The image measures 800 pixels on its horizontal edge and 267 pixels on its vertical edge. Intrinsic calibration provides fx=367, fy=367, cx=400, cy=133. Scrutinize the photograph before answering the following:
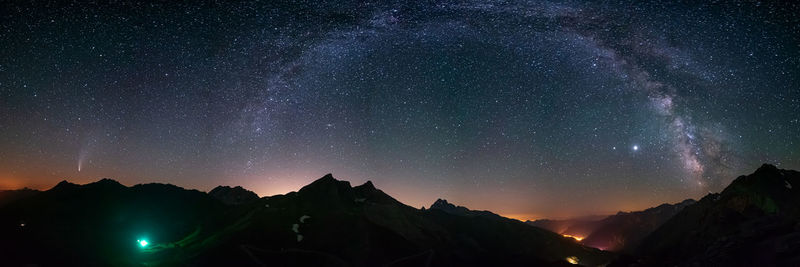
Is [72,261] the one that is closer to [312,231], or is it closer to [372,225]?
[312,231]

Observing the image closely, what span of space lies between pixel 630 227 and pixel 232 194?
149727mm

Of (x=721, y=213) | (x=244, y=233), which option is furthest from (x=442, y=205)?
(x=244, y=233)

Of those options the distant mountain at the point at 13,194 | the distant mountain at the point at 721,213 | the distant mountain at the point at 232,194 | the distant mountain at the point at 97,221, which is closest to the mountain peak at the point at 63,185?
the distant mountain at the point at 97,221

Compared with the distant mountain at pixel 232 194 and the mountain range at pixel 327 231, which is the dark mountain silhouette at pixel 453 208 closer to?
the mountain range at pixel 327 231

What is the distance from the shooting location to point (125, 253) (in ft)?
176

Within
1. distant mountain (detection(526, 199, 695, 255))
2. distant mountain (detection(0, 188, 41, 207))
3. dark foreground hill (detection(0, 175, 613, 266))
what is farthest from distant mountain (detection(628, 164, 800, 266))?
distant mountain (detection(0, 188, 41, 207))

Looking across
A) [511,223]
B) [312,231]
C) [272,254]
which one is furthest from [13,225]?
[511,223]

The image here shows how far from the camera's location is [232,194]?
125 meters

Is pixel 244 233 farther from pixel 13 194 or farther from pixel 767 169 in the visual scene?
pixel 767 169

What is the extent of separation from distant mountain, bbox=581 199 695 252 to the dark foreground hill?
200 ft

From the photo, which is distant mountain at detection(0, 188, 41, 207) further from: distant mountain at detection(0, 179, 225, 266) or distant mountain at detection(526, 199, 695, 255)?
→ distant mountain at detection(526, 199, 695, 255)

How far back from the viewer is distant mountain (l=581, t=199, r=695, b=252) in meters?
138

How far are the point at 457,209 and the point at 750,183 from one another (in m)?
123

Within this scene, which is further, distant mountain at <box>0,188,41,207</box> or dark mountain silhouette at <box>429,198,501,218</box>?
dark mountain silhouette at <box>429,198,501,218</box>
